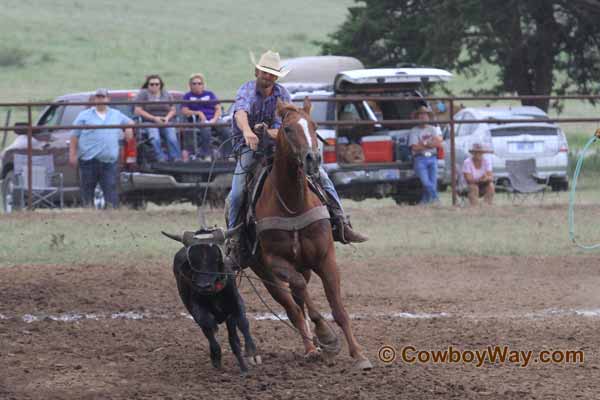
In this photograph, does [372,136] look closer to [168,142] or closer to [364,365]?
[168,142]

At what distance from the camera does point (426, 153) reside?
16.7 metres

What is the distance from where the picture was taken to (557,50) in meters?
27.6

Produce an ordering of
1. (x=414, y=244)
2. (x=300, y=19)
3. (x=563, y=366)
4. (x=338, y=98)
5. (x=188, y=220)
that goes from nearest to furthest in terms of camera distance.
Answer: (x=563, y=366) → (x=414, y=244) → (x=188, y=220) → (x=338, y=98) → (x=300, y=19)

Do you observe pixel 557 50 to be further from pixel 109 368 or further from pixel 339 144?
pixel 109 368

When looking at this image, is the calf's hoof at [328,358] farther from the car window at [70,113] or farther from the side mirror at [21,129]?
the car window at [70,113]

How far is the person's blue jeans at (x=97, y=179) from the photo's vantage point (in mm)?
16094

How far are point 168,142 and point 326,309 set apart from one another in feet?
22.5

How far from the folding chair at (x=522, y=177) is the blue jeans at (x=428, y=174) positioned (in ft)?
5.02

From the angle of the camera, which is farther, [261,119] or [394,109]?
[394,109]

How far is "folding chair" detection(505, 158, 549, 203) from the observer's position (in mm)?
17719

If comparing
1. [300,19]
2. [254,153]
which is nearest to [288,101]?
[254,153]

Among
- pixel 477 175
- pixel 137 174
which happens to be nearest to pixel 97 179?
pixel 137 174

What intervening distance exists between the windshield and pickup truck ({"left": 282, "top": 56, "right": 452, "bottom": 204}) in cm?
138

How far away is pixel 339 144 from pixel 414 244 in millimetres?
3493
